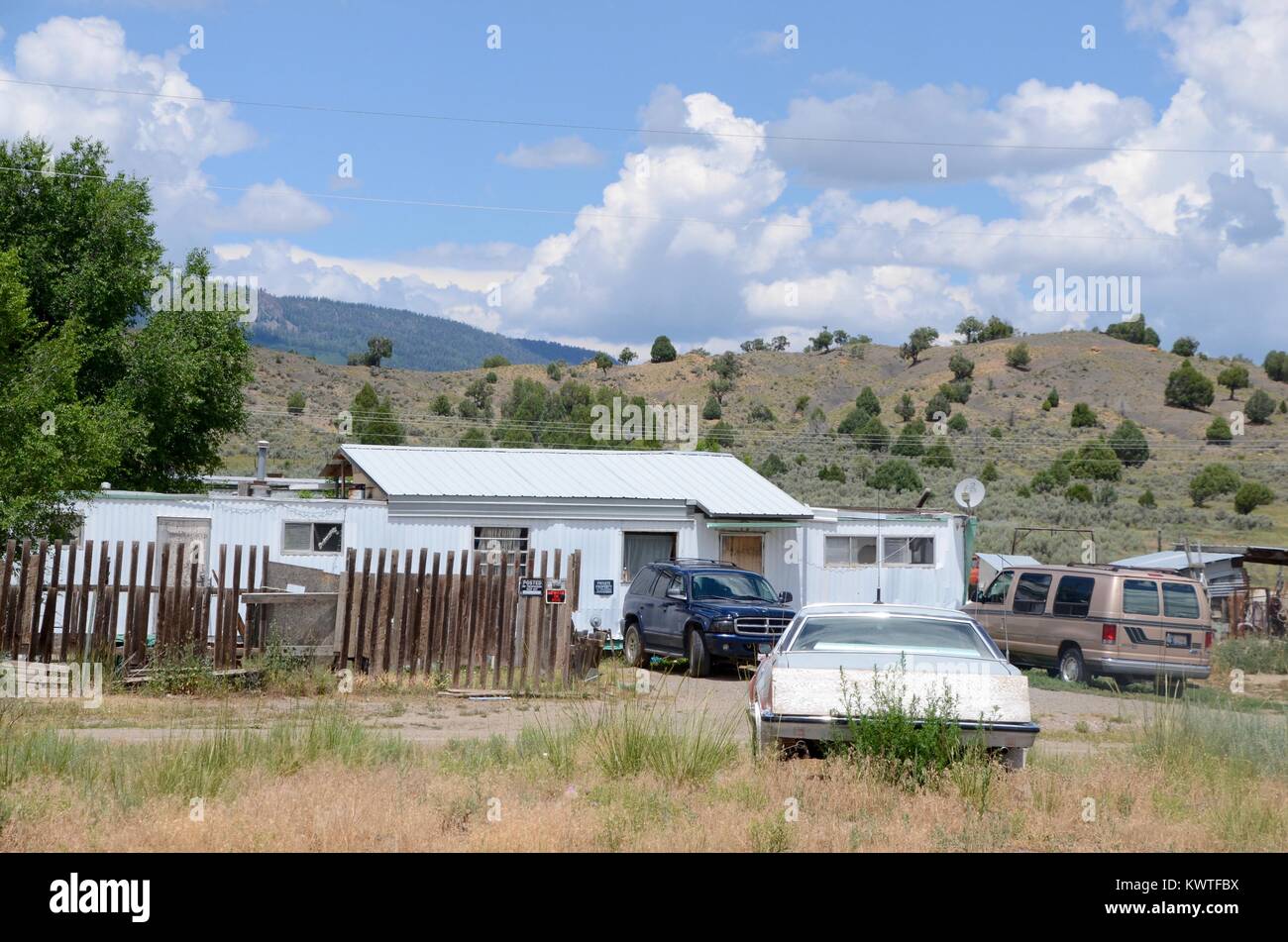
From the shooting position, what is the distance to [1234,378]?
76.9 m

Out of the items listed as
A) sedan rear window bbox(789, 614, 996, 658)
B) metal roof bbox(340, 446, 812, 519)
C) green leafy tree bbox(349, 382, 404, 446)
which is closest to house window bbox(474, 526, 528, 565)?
metal roof bbox(340, 446, 812, 519)

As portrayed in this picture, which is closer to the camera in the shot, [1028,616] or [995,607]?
[1028,616]

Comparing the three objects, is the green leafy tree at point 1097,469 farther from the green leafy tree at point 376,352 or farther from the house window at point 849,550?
the green leafy tree at point 376,352

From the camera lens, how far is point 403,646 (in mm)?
16203

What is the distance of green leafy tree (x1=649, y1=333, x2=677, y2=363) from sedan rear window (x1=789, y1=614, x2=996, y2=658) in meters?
84.3

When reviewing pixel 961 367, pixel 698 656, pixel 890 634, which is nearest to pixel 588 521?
pixel 698 656

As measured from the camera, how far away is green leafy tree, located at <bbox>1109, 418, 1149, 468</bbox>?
63625 mm


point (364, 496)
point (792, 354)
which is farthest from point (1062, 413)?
point (364, 496)

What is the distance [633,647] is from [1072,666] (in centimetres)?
680

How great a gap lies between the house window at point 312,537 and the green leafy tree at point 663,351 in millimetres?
73257

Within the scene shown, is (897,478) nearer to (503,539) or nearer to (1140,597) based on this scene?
(503,539)
